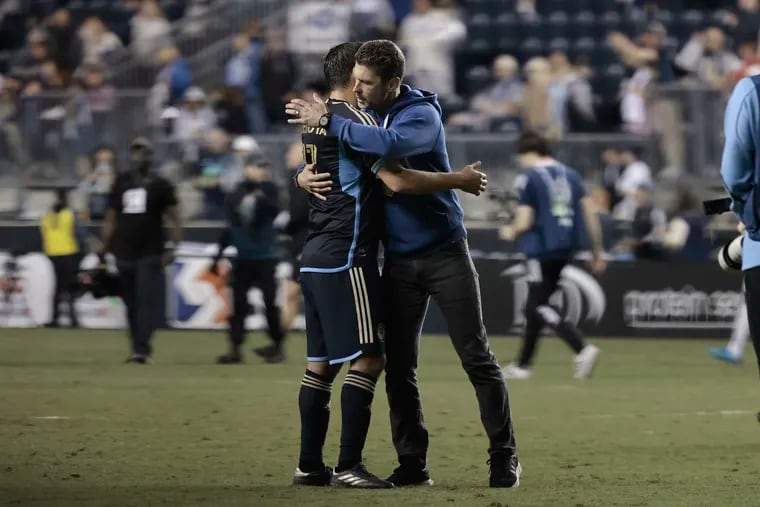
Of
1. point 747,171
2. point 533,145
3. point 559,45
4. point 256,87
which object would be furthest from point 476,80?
point 747,171

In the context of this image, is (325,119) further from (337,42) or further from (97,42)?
(97,42)

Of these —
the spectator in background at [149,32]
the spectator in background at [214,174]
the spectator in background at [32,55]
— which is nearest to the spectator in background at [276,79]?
the spectator in background at [214,174]

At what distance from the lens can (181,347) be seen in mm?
17453

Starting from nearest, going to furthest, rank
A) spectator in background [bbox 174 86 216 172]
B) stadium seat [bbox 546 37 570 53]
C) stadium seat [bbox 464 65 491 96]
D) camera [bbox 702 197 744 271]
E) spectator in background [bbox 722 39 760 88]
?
camera [bbox 702 197 744 271] < spectator in background [bbox 722 39 760 88] < spectator in background [bbox 174 86 216 172] < stadium seat [bbox 464 65 491 96] < stadium seat [bbox 546 37 570 53]

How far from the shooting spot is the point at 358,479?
748 centimetres

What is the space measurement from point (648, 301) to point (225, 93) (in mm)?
7004

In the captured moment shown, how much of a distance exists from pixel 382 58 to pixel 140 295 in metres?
8.84

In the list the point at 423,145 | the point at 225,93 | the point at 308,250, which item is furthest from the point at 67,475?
the point at 225,93

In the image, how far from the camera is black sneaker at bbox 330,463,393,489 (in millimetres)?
7477

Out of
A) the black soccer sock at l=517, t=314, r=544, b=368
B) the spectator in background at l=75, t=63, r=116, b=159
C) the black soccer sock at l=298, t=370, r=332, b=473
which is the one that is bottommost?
the black soccer sock at l=517, t=314, r=544, b=368

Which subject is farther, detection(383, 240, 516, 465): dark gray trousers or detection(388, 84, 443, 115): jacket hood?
detection(383, 240, 516, 465): dark gray trousers

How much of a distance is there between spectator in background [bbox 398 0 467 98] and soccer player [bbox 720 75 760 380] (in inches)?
628

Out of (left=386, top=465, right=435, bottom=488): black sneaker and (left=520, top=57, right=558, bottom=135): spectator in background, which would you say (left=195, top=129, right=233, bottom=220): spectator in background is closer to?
(left=520, top=57, right=558, bottom=135): spectator in background

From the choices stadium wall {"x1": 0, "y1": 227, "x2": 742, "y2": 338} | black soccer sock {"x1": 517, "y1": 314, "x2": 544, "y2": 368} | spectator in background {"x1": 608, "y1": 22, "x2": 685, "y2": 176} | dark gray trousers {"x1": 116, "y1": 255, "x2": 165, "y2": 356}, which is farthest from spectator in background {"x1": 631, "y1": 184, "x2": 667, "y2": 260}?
dark gray trousers {"x1": 116, "y1": 255, "x2": 165, "y2": 356}
